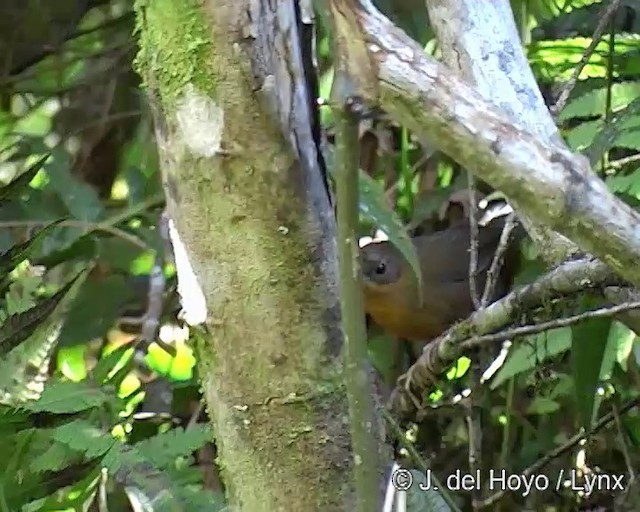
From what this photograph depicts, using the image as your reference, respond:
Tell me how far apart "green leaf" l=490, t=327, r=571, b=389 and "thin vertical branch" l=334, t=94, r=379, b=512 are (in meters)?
0.52

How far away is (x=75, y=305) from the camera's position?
130 centimetres

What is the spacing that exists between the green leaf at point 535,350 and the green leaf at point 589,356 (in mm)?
64

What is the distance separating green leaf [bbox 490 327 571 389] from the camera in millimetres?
1018

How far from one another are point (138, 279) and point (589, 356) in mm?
828

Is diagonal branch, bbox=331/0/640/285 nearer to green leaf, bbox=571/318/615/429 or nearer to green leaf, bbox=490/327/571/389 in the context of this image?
green leaf, bbox=571/318/615/429

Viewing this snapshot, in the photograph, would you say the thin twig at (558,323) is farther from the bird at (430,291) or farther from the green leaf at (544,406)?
the bird at (430,291)

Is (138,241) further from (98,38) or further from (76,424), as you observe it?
(98,38)

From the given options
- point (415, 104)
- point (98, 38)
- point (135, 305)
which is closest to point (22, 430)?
point (415, 104)

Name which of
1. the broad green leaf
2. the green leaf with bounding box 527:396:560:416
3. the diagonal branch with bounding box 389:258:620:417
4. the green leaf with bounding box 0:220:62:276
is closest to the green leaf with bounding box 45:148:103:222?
the broad green leaf

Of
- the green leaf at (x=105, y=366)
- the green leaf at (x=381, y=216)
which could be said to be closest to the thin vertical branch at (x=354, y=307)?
the green leaf at (x=381, y=216)

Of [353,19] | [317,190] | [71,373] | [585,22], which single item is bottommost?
[71,373]

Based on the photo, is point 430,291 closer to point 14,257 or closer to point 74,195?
point 74,195

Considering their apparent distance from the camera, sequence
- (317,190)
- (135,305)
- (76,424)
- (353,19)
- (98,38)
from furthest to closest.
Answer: (98,38)
(135,305)
(76,424)
(317,190)
(353,19)

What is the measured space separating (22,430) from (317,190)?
1.23ft
